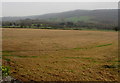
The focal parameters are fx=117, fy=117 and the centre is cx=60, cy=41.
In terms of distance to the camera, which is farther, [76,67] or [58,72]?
[76,67]

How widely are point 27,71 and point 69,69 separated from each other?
1.83 m

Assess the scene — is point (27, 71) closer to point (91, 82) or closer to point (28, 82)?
point (28, 82)

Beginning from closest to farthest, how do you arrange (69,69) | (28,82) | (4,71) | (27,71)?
(28,82), (4,71), (27,71), (69,69)

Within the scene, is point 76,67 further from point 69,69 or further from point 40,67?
point 40,67

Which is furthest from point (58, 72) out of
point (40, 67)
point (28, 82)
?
point (28, 82)

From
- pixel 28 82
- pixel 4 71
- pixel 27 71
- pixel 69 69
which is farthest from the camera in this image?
pixel 69 69

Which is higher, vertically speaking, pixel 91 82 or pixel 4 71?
pixel 4 71

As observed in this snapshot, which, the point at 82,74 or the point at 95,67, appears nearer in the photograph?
the point at 82,74

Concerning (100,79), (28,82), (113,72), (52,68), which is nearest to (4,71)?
(28,82)

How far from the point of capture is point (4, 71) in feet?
15.3

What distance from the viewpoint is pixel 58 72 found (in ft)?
16.4

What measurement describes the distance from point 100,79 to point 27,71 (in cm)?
297

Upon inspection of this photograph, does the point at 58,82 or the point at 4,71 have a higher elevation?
the point at 4,71

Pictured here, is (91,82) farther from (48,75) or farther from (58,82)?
(48,75)
